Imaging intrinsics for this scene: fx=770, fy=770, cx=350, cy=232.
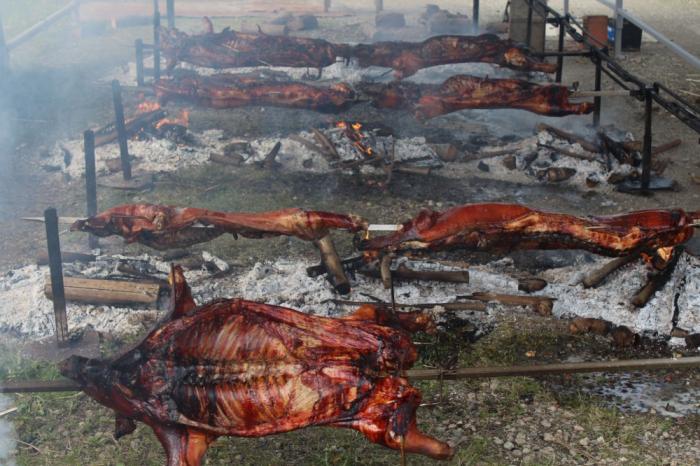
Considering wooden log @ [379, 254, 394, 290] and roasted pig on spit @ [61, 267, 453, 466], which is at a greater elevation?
roasted pig on spit @ [61, 267, 453, 466]

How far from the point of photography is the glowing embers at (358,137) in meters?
8.97

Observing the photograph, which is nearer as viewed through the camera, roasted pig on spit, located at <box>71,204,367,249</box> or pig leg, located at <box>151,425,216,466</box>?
pig leg, located at <box>151,425,216,466</box>

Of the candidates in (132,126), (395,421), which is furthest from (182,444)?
(132,126)

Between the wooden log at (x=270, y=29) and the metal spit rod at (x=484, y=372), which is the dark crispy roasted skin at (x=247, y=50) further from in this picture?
the metal spit rod at (x=484, y=372)

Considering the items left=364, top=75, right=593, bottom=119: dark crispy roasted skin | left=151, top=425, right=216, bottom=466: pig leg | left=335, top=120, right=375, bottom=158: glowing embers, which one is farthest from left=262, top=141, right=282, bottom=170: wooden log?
left=151, top=425, right=216, bottom=466: pig leg

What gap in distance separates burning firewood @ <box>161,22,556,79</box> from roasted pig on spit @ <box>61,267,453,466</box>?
20.0 feet

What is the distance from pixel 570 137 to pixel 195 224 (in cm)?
557

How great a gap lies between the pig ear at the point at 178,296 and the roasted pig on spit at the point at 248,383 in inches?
9.3

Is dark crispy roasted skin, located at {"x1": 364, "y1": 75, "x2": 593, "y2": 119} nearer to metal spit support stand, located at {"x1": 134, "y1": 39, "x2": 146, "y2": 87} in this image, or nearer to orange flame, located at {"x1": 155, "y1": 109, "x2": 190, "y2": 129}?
orange flame, located at {"x1": 155, "y1": 109, "x2": 190, "y2": 129}

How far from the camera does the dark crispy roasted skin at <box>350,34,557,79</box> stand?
9477 mm

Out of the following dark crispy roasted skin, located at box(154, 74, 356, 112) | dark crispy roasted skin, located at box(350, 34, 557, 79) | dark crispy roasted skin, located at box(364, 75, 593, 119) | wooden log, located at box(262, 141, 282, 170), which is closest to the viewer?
dark crispy roasted skin, located at box(364, 75, 593, 119)

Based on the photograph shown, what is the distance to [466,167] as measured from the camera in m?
8.88

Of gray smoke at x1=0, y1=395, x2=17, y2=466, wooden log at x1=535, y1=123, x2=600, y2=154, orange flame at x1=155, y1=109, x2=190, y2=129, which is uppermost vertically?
orange flame at x1=155, y1=109, x2=190, y2=129

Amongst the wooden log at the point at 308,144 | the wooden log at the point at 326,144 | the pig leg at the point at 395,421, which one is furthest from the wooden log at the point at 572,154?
the pig leg at the point at 395,421
